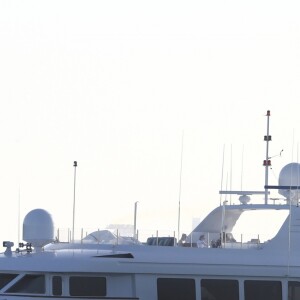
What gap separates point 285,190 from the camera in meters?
36.1

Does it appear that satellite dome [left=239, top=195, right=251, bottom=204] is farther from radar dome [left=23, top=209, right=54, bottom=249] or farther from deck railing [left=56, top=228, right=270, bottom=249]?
radar dome [left=23, top=209, right=54, bottom=249]

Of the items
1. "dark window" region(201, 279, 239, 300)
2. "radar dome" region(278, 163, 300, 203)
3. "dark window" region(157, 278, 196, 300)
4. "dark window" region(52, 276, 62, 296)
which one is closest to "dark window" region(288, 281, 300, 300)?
"dark window" region(201, 279, 239, 300)

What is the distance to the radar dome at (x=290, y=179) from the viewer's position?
35.6 metres

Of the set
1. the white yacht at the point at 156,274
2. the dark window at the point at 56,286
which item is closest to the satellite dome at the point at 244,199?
the white yacht at the point at 156,274

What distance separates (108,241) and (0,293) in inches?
170

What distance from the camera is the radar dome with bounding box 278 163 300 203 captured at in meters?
35.6

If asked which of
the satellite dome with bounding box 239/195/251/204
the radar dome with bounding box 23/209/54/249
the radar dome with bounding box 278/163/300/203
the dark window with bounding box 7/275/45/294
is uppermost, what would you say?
the radar dome with bounding box 278/163/300/203

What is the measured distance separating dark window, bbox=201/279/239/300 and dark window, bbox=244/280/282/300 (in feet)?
1.14

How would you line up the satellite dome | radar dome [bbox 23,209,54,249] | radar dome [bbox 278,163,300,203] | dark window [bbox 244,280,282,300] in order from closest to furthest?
dark window [bbox 244,280,282,300]
radar dome [bbox 23,209,54,249]
radar dome [bbox 278,163,300,203]
the satellite dome

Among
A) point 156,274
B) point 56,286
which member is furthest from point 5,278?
point 156,274

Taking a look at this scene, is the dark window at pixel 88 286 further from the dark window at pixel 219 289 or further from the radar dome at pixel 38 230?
the dark window at pixel 219 289

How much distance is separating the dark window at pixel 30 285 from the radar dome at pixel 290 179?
350 inches

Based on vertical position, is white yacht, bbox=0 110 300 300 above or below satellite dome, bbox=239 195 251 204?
below

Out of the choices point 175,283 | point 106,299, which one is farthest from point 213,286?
point 106,299
